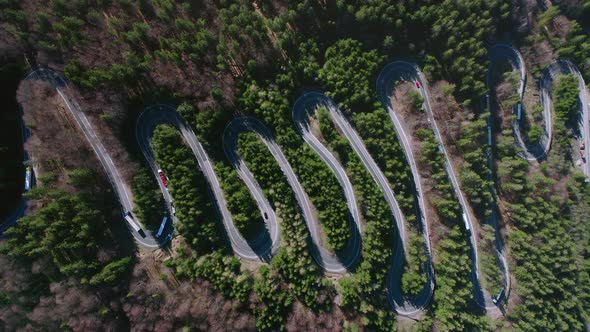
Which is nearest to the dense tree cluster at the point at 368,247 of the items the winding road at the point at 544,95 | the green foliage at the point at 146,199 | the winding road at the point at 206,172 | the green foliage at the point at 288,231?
the green foliage at the point at 288,231

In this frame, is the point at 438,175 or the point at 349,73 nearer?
the point at 349,73

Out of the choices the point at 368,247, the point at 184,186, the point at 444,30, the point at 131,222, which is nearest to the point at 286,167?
the point at 184,186

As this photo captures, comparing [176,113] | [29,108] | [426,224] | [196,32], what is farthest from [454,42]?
[29,108]

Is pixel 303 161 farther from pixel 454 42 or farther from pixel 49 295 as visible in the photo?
pixel 49 295

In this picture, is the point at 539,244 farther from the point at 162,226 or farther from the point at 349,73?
the point at 162,226

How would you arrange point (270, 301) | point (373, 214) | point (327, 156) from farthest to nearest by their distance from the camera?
point (327, 156) < point (373, 214) < point (270, 301)

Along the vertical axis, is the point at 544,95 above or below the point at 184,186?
below
